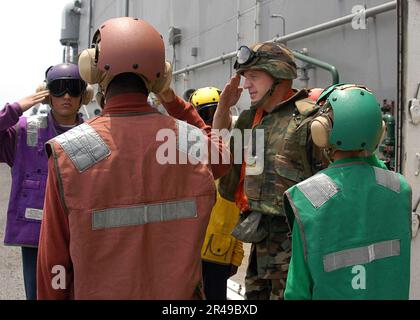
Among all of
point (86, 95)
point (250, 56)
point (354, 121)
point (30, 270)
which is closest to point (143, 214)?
point (354, 121)

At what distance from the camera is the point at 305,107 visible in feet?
9.27

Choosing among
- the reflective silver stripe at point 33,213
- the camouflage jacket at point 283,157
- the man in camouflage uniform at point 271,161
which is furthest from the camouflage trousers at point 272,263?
the reflective silver stripe at point 33,213

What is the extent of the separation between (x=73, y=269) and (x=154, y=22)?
12958 mm

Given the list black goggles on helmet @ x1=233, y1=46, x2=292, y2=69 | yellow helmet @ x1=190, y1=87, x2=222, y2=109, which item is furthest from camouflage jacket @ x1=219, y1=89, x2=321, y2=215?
yellow helmet @ x1=190, y1=87, x2=222, y2=109

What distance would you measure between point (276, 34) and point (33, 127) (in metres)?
5.33

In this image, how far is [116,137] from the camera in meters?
1.92

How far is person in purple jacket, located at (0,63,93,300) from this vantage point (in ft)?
10.5

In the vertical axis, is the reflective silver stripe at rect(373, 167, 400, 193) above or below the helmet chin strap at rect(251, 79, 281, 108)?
below

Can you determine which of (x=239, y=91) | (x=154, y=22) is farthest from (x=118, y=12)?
(x=239, y=91)

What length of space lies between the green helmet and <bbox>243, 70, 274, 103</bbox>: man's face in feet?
2.86

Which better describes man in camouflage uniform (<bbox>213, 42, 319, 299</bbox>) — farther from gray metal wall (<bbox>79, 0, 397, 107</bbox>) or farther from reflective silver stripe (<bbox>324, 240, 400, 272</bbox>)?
gray metal wall (<bbox>79, 0, 397, 107</bbox>)

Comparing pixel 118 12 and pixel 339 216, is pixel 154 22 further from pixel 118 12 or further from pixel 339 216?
pixel 339 216

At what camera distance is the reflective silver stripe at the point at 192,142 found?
2.03 meters

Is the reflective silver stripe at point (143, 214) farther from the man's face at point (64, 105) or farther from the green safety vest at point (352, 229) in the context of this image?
the man's face at point (64, 105)
